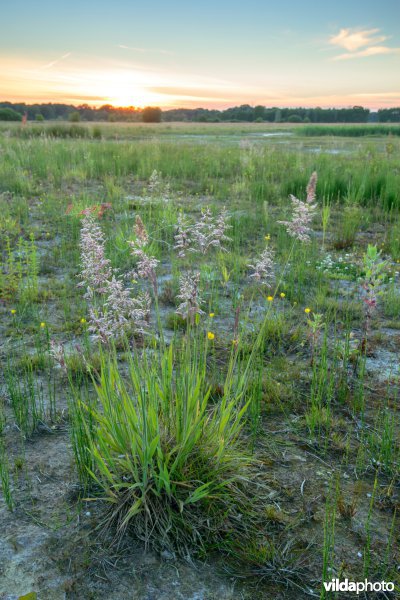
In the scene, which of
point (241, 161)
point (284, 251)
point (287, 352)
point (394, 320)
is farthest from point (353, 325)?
point (241, 161)

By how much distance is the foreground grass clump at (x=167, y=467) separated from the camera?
2.12 meters

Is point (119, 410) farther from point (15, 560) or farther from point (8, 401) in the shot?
point (8, 401)

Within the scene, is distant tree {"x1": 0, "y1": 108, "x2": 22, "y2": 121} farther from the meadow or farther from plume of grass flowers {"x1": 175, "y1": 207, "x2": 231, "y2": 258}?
plume of grass flowers {"x1": 175, "y1": 207, "x2": 231, "y2": 258}

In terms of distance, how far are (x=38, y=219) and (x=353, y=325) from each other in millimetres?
5205

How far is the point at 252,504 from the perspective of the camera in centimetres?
231

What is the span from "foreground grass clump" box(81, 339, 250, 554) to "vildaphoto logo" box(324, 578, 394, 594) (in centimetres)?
47

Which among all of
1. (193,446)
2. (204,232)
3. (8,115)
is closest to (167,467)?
(193,446)

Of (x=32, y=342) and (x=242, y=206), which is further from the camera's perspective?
(x=242, y=206)

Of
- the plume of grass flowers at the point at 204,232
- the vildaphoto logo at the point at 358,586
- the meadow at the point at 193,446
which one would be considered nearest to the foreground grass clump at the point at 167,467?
the meadow at the point at 193,446

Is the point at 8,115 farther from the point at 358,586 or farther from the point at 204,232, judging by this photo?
the point at 358,586

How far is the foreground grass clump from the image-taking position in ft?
6.94

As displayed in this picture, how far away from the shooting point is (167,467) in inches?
87.5

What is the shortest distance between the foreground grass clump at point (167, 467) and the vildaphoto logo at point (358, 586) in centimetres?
47

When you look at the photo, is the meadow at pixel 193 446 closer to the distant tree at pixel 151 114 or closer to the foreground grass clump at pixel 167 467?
the foreground grass clump at pixel 167 467
